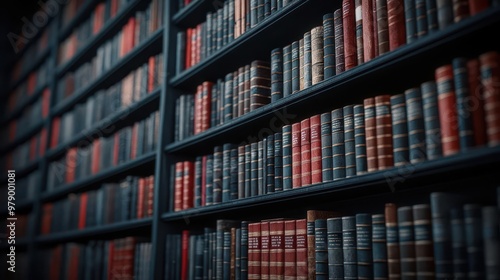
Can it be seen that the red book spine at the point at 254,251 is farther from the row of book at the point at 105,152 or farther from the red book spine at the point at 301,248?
the row of book at the point at 105,152

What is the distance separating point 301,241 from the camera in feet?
Result: 4.93

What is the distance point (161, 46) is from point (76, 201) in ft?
3.61

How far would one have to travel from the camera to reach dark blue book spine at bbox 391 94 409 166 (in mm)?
1251

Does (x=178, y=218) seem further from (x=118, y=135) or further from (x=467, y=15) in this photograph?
(x=467, y=15)

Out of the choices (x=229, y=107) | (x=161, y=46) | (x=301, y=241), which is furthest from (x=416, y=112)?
(x=161, y=46)

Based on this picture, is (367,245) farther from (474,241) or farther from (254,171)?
(254,171)

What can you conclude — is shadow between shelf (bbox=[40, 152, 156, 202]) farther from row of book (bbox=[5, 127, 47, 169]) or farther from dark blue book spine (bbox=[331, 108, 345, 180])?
dark blue book spine (bbox=[331, 108, 345, 180])

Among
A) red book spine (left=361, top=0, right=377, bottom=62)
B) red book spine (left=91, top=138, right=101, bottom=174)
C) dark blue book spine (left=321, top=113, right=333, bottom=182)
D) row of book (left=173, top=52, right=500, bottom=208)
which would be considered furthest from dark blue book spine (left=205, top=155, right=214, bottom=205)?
red book spine (left=91, top=138, right=101, bottom=174)

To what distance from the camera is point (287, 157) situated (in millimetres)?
1599

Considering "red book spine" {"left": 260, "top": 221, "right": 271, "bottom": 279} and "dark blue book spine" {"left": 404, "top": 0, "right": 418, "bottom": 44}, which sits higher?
"dark blue book spine" {"left": 404, "top": 0, "right": 418, "bottom": 44}

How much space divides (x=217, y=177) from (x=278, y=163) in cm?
33

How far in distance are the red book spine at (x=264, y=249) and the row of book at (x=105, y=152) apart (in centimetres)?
85

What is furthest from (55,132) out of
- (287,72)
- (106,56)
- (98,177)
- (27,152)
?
(287,72)

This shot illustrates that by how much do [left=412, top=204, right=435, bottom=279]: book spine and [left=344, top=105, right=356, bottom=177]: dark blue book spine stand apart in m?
0.23
